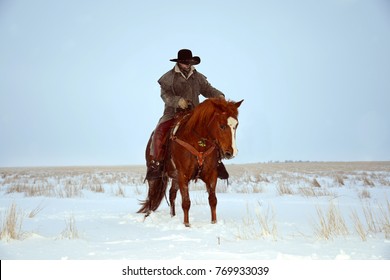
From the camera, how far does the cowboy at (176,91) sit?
22.7 ft

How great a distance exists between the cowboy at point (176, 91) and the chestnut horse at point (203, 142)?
27cm

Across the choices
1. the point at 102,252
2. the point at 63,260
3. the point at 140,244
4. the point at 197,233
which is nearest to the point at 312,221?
the point at 197,233

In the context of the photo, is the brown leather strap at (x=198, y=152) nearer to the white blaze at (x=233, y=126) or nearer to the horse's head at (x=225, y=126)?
the horse's head at (x=225, y=126)

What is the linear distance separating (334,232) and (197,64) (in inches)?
150

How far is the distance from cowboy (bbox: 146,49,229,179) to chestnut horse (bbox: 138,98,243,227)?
0.27 meters

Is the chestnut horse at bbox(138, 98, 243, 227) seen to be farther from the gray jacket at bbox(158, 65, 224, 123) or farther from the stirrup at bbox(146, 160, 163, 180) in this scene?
the gray jacket at bbox(158, 65, 224, 123)

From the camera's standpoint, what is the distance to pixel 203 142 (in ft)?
20.4

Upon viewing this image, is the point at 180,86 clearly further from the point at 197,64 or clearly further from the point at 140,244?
the point at 140,244

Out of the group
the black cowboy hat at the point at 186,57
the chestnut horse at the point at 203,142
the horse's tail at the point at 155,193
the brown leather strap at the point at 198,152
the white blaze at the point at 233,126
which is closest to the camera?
the white blaze at the point at 233,126

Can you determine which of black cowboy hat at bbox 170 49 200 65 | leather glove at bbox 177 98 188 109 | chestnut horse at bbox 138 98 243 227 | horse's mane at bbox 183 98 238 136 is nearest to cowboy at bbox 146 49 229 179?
black cowboy hat at bbox 170 49 200 65

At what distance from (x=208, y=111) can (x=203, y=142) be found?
0.58 meters

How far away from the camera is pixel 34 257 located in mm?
4074

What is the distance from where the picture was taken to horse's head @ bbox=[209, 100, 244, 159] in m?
5.47

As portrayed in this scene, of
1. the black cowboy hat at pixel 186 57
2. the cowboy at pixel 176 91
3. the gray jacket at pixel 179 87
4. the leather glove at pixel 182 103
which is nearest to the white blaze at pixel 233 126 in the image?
the leather glove at pixel 182 103
